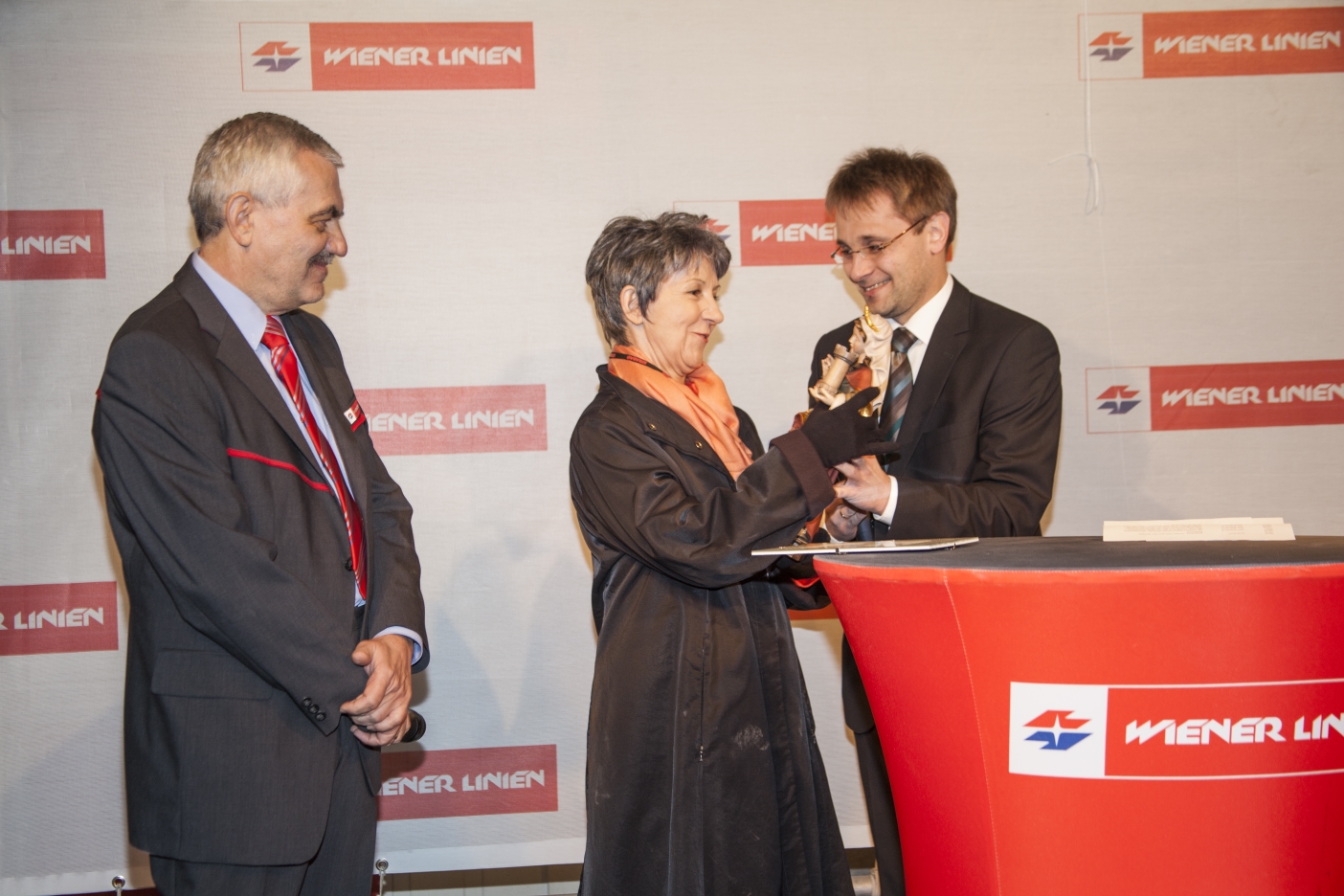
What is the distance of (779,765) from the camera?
6.24ft

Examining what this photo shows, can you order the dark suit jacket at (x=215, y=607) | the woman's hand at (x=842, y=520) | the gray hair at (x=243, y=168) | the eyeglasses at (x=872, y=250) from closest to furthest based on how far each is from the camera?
the dark suit jacket at (x=215, y=607) < the gray hair at (x=243, y=168) < the woman's hand at (x=842, y=520) < the eyeglasses at (x=872, y=250)

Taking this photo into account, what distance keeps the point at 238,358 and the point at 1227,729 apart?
1574mm

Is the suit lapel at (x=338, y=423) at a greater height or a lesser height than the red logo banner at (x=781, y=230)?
lesser

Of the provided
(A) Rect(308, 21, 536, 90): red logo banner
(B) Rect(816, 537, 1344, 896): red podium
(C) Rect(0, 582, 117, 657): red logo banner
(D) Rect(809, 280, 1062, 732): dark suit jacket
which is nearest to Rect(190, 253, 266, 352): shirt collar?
(B) Rect(816, 537, 1344, 896): red podium

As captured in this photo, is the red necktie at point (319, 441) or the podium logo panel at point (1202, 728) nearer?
the podium logo panel at point (1202, 728)

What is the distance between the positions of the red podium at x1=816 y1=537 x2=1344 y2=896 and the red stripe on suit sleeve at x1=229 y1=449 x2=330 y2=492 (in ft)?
3.34

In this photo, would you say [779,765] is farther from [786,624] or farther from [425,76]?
[425,76]

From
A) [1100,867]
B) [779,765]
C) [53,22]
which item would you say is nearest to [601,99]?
[53,22]

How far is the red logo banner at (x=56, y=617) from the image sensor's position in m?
3.06

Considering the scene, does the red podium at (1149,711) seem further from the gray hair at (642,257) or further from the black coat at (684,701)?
the gray hair at (642,257)

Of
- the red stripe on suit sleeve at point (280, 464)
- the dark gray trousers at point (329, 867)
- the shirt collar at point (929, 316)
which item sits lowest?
the dark gray trousers at point (329, 867)

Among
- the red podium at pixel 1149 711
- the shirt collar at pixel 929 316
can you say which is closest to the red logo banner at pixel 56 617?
the shirt collar at pixel 929 316

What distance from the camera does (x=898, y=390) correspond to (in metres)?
2.36

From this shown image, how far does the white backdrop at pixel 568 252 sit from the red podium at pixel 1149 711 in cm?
208
